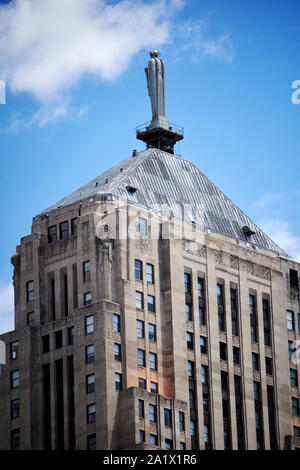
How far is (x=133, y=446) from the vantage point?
19688 centimetres
